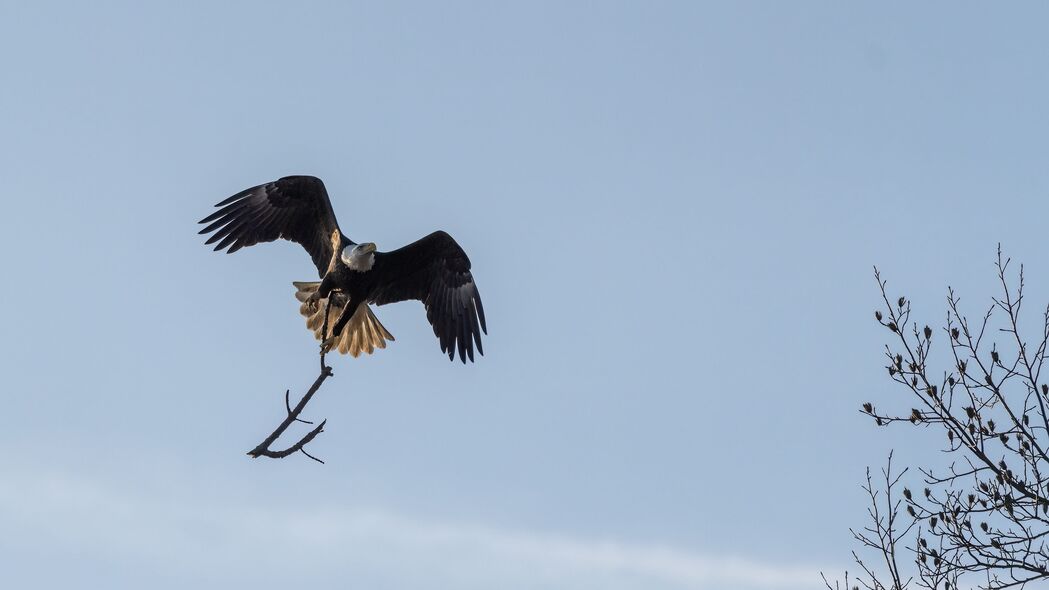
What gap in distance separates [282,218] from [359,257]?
1.12 metres

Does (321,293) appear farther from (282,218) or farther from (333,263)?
(282,218)

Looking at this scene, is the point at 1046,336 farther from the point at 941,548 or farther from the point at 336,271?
the point at 336,271

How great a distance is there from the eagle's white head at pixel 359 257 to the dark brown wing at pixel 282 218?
492mm

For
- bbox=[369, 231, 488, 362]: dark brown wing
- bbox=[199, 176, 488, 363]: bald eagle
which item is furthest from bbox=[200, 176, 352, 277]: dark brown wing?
bbox=[369, 231, 488, 362]: dark brown wing

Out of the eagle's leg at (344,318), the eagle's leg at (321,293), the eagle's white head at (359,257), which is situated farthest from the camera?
the eagle's leg at (344,318)

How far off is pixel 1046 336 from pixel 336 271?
218 inches

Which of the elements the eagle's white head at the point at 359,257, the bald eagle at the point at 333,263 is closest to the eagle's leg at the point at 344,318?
the bald eagle at the point at 333,263

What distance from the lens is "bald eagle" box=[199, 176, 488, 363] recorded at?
10.1m

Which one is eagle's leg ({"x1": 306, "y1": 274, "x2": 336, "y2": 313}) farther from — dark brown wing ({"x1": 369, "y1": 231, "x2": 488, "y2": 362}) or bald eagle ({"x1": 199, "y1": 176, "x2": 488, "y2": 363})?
dark brown wing ({"x1": 369, "y1": 231, "x2": 488, "y2": 362})

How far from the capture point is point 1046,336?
6020mm

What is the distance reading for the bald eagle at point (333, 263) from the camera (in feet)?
33.0

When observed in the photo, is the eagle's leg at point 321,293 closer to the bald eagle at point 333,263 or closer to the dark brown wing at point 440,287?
the bald eagle at point 333,263

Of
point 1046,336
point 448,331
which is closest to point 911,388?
point 1046,336

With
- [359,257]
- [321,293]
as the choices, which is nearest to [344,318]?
[321,293]
